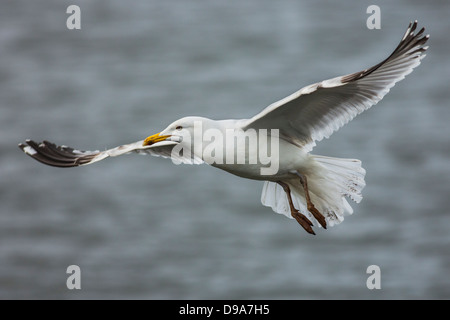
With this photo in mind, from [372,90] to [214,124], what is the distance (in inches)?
47.5

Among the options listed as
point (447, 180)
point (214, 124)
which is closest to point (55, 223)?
point (447, 180)

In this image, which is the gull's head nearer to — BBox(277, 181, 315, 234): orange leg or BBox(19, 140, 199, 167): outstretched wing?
BBox(19, 140, 199, 167): outstretched wing

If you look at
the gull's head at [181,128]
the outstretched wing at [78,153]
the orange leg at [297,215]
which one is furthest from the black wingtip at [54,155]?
the orange leg at [297,215]

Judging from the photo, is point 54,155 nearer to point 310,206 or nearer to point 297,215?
point 297,215

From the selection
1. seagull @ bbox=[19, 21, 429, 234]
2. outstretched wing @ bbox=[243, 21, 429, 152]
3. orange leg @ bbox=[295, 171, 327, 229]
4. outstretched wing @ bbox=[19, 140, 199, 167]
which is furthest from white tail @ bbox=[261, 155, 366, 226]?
outstretched wing @ bbox=[19, 140, 199, 167]

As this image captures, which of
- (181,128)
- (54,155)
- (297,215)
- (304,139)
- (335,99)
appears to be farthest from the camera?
(54,155)

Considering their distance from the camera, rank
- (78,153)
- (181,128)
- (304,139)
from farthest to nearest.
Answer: (78,153), (304,139), (181,128)

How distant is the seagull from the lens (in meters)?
5.61

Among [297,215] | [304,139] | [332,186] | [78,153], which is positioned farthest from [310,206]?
[78,153]

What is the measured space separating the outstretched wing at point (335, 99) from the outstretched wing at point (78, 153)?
91cm

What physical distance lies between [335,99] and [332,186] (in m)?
0.82

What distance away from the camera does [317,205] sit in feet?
21.5

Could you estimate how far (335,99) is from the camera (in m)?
5.94

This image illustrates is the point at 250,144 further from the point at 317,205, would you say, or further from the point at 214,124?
the point at 317,205
